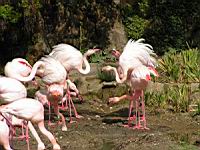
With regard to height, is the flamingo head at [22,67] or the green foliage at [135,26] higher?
the green foliage at [135,26]

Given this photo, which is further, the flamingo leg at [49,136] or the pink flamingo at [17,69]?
the pink flamingo at [17,69]

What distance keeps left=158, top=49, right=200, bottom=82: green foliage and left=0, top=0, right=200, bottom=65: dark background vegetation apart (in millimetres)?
3651

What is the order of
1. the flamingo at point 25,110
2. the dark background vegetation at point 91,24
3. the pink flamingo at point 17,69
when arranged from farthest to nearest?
the dark background vegetation at point 91,24, the pink flamingo at point 17,69, the flamingo at point 25,110

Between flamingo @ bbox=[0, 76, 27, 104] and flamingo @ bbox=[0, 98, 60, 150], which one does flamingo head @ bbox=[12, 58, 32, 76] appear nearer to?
flamingo @ bbox=[0, 76, 27, 104]

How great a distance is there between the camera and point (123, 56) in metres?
9.78

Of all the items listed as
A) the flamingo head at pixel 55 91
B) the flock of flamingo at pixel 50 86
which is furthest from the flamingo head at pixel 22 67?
the flamingo head at pixel 55 91

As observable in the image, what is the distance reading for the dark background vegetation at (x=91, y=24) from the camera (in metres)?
14.7

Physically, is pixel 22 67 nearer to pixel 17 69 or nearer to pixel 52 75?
Result: pixel 17 69

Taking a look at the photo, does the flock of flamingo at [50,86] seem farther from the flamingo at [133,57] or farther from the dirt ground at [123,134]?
the dirt ground at [123,134]

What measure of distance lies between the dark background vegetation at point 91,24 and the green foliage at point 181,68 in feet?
12.0

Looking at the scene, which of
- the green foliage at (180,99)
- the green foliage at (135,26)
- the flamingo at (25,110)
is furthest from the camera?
the green foliage at (135,26)

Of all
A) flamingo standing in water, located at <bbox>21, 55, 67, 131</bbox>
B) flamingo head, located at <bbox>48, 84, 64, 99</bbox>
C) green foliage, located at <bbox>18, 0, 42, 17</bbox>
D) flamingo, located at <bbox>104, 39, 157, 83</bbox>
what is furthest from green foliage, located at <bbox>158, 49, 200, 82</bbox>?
green foliage, located at <bbox>18, 0, 42, 17</bbox>

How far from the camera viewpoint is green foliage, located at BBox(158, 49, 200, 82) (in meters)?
11.2

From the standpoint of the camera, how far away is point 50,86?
905 cm
